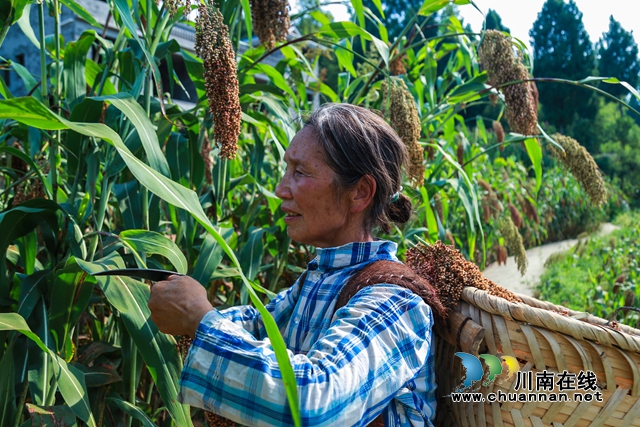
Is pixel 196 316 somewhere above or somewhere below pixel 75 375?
above

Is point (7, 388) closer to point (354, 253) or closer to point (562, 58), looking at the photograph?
point (354, 253)

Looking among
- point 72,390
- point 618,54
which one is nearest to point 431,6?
point 72,390

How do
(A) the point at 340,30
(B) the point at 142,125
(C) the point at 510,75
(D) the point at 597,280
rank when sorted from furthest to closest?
(D) the point at 597,280
(A) the point at 340,30
(C) the point at 510,75
(B) the point at 142,125

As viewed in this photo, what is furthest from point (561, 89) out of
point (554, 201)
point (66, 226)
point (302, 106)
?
point (66, 226)

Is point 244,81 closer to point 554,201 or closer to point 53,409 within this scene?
point 53,409

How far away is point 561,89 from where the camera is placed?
20047 mm

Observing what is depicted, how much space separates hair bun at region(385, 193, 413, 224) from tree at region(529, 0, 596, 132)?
64.7 ft

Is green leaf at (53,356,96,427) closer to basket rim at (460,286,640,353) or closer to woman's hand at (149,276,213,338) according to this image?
woman's hand at (149,276,213,338)

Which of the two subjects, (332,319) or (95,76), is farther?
(95,76)

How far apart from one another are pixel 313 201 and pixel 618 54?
83.5 feet

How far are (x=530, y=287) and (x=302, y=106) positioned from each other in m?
3.67

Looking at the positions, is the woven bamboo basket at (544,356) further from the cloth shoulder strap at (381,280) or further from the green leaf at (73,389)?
the green leaf at (73,389)

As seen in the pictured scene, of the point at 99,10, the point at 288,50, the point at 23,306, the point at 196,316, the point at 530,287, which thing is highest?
the point at 99,10

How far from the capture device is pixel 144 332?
4.67 feet
